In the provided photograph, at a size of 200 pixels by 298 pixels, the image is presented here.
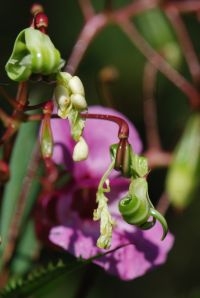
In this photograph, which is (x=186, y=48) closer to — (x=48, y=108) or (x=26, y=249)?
(x=26, y=249)

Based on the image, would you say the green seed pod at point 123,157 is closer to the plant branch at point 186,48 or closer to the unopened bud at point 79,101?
the unopened bud at point 79,101

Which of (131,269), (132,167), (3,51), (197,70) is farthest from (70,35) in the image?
(132,167)

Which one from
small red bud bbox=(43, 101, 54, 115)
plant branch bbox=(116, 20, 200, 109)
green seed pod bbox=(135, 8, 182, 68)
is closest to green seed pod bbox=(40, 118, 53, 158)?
small red bud bbox=(43, 101, 54, 115)

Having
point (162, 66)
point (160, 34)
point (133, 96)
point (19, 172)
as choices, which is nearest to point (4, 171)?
point (19, 172)

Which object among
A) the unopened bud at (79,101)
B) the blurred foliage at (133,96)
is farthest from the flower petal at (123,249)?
the blurred foliage at (133,96)

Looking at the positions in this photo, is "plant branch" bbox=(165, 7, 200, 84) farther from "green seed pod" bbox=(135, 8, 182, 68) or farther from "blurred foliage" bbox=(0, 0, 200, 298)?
"blurred foliage" bbox=(0, 0, 200, 298)

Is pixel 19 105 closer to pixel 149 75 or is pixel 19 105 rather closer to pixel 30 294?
pixel 30 294

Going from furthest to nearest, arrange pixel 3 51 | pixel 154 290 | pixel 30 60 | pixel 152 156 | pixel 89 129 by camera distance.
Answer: pixel 154 290
pixel 3 51
pixel 152 156
pixel 89 129
pixel 30 60
